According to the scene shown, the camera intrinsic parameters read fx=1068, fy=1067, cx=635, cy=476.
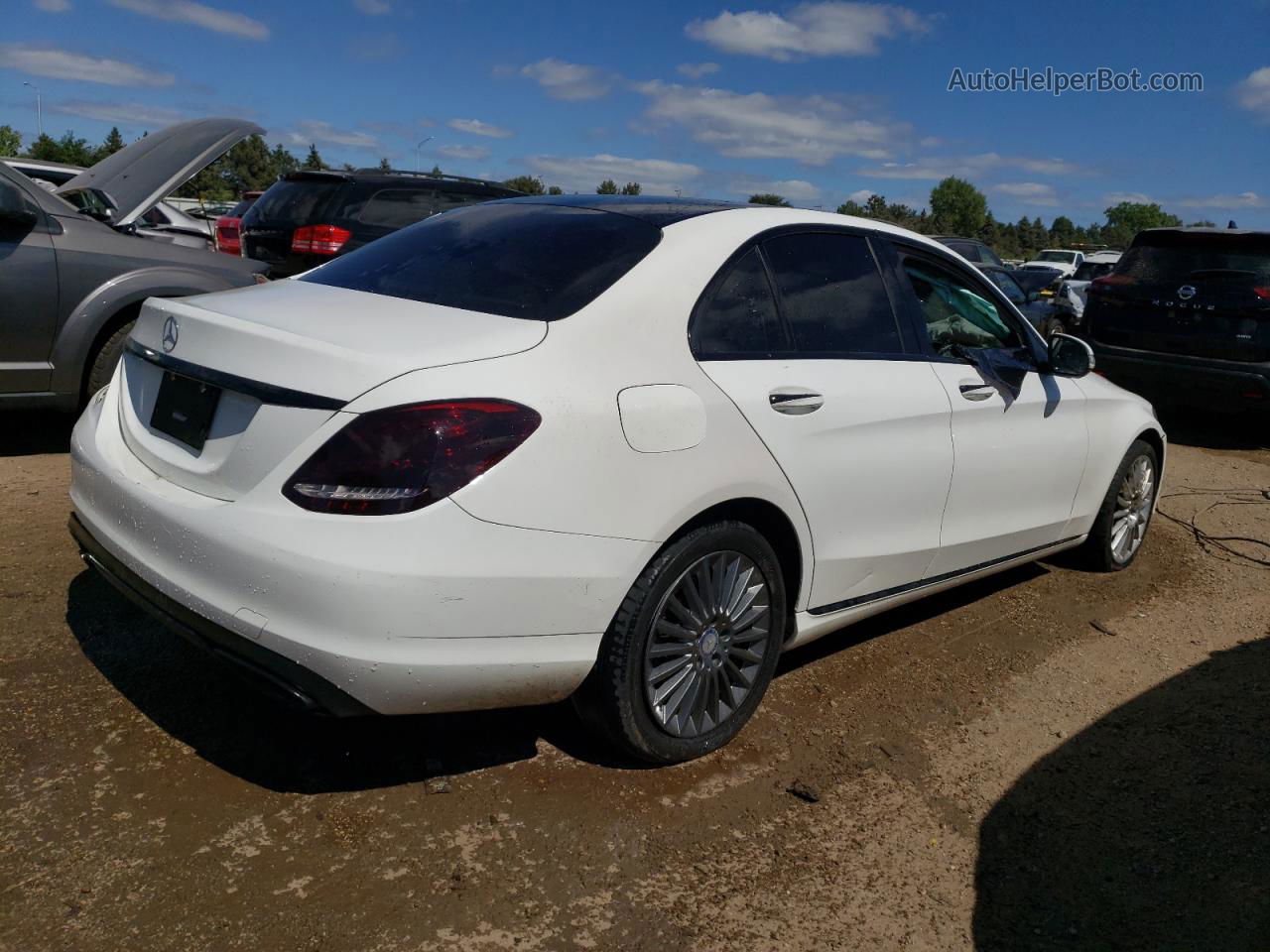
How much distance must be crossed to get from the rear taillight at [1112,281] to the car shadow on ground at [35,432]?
8.29 meters

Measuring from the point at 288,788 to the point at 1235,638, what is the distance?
4.01m

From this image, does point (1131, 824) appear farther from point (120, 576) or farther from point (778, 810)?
point (120, 576)

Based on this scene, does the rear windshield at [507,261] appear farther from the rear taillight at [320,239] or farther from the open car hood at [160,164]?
the rear taillight at [320,239]

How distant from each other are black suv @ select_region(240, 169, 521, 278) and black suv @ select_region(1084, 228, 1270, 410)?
5963 mm

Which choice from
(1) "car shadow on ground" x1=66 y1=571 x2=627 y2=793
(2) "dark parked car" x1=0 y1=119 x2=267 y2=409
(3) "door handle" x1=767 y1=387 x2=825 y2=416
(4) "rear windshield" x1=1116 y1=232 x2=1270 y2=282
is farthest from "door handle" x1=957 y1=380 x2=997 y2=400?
(4) "rear windshield" x1=1116 y1=232 x2=1270 y2=282

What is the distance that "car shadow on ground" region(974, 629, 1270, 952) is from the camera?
2.64 m

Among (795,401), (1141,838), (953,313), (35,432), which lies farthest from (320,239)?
(1141,838)

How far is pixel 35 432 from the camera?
6.79 meters

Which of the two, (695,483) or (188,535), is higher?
(695,483)

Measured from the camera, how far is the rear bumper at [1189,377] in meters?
8.52

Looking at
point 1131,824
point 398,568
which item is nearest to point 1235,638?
point 1131,824

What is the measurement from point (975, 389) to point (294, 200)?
7.30 m

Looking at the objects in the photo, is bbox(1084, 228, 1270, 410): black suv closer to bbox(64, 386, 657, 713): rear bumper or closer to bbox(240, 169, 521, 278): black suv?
bbox(240, 169, 521, 278): black suv

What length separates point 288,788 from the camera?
2930 mm
